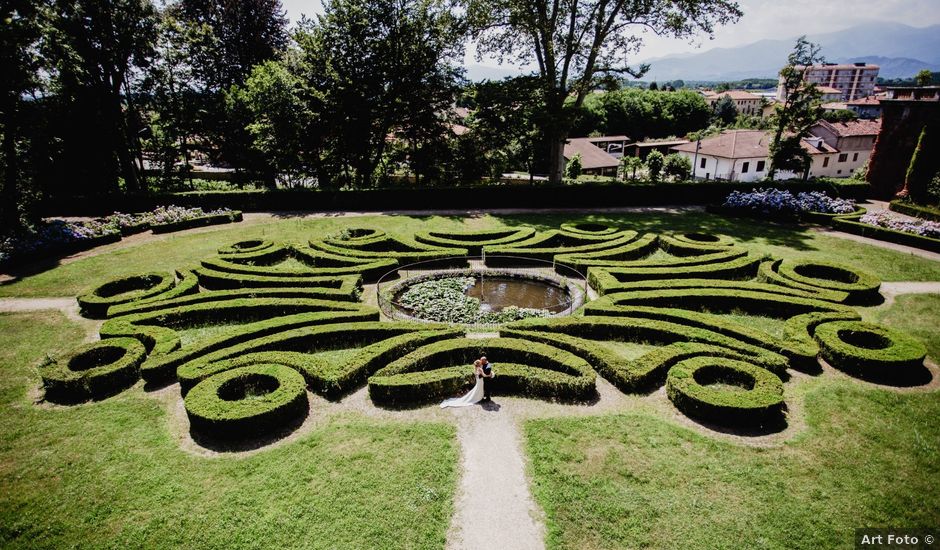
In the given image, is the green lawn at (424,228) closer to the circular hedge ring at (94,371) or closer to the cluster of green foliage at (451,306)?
the circular hedge ring at (94,371)

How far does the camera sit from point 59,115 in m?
40.0

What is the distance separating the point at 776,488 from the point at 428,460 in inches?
319

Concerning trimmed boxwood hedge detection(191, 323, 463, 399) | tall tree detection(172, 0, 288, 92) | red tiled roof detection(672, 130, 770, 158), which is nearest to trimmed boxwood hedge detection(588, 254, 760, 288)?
trimmed boxwood hedge detection(191, 323, 463, 399)

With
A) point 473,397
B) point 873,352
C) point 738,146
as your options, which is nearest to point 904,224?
point 873,352

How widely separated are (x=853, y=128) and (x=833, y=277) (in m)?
67.2

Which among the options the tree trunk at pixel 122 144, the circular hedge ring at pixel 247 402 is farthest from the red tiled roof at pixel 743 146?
the tree trunk at pixel 122 144

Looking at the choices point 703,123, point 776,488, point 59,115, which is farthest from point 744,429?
point 703,123

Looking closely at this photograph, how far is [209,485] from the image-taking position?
11.1 m

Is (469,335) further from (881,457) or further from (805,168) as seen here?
(805,168)

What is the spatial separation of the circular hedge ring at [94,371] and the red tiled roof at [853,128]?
90.1 metres

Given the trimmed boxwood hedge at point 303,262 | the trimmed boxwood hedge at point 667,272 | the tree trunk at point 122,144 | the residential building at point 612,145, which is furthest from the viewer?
the residential building at point 612,145

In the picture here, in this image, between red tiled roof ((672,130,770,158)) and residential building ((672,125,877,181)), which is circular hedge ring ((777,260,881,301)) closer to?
residential building ((672,125,877,181))

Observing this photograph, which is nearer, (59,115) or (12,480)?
(12,480)

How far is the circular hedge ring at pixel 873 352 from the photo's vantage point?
15039 millimetres
